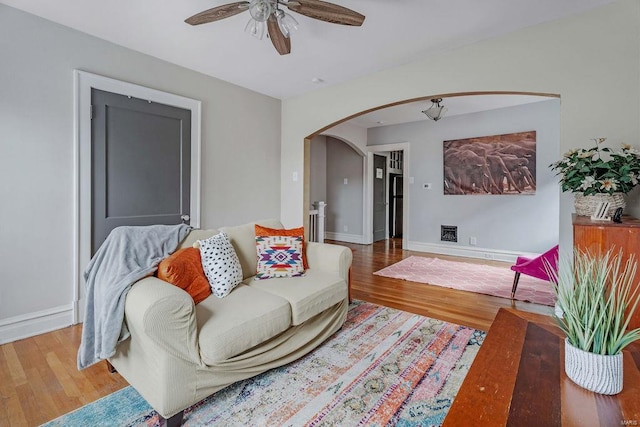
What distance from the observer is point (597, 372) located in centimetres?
93

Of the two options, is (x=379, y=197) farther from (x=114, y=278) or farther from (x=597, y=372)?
(x=597, y=372)

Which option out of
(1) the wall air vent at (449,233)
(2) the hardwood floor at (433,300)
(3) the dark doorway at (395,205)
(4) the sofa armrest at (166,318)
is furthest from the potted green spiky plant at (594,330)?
(3) the dark doorway at (395,205)

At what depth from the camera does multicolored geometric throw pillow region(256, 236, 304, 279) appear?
2332 mm

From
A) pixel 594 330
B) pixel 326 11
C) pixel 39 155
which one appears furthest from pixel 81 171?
pixel 594 330

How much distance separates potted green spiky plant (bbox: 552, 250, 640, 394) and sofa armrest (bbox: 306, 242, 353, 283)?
1.57 meters

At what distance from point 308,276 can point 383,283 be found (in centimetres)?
167

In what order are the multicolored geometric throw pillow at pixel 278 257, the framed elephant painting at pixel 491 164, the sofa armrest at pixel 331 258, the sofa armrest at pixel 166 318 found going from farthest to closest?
1. the framed elephant painting at pixel 491 164
2. the sofa armrest at pixel 331 258
3. the multicolored geometric throw pillow at pixel 278 257
4. the sofa armrest at pixel 166 318

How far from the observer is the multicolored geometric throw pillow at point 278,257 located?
2.33m

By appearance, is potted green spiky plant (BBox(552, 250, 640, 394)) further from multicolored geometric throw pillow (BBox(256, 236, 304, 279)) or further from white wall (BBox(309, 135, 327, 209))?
white wall (BBox(309, 135, 327, 209))

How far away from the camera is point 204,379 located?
1493 mm

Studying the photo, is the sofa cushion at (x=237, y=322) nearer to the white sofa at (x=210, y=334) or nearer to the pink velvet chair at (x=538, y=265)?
the white sofa at (x=210, y=334)

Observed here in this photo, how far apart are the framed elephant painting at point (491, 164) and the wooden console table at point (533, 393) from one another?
13.3 ft

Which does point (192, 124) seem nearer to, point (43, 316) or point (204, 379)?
point (43, 316)

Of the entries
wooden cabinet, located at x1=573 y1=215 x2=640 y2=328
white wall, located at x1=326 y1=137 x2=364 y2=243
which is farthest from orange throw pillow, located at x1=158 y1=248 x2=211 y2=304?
white wall, located at x1=326 y1=137 x2=364 y2=243
